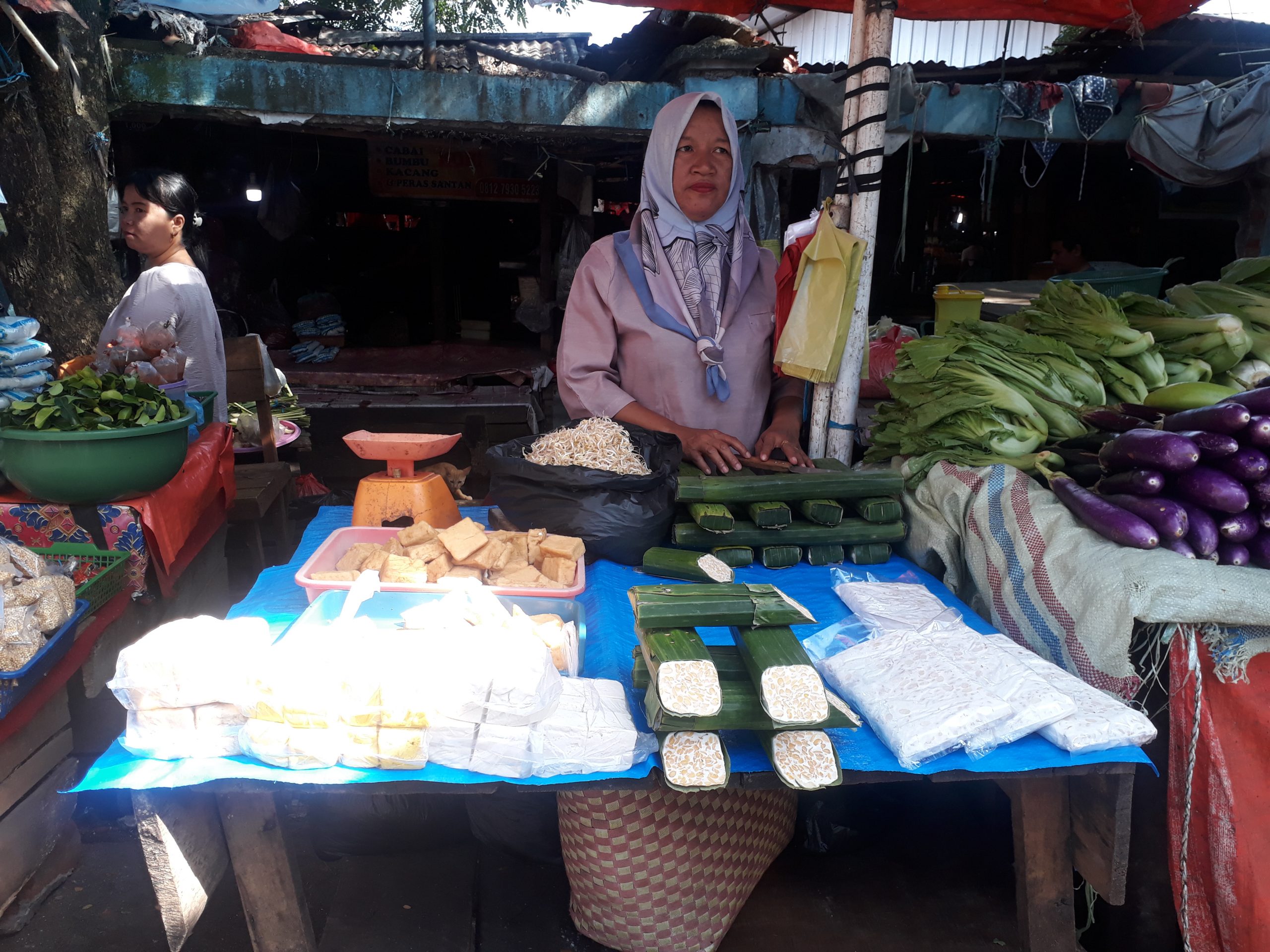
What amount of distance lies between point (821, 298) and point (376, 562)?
1.83 meters

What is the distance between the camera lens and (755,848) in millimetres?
2324

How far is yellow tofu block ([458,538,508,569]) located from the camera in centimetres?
212

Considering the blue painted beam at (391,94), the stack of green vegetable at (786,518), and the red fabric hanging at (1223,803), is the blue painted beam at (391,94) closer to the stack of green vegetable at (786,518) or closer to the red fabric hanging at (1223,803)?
the stack of green vegetable at (786,518)

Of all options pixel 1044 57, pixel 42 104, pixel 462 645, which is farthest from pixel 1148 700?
pixel 1044 57

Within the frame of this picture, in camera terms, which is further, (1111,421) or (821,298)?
(821,298)

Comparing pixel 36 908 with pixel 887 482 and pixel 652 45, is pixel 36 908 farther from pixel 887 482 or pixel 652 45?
pixel 652 45

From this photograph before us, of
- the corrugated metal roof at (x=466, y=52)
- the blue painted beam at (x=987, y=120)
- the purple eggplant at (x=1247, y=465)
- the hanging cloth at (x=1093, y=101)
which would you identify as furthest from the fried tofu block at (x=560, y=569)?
the hanging cloth at (x=1093, y=101)

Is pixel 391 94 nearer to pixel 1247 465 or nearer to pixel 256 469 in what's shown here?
pixel 256 469

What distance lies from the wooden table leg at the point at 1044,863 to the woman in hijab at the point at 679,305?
1.38m

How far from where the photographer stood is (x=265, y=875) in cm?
175

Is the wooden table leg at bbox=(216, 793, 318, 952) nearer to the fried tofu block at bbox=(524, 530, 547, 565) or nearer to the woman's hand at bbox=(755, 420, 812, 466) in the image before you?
the fried tofu block at bbox=(524, 530, 547, 565)

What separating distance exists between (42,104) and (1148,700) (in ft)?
19.7

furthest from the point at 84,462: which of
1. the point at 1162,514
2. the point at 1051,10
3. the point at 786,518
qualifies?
the point at 1051,10

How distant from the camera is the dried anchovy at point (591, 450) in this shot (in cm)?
246
